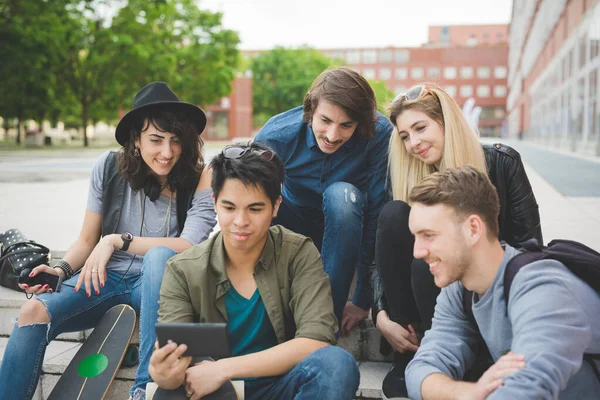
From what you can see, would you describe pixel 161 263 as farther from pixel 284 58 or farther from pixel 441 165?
pixel 284 58

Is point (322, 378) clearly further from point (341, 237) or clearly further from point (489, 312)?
point (341, 237)

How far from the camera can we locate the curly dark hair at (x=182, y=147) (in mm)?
3111

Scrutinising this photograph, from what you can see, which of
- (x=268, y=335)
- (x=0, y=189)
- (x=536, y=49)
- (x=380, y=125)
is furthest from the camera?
(x=536, y=49)

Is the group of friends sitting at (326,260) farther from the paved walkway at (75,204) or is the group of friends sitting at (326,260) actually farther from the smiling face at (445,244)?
the paved walkway at (75,204)

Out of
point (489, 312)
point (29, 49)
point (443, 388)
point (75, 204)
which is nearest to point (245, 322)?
point (443, 388)

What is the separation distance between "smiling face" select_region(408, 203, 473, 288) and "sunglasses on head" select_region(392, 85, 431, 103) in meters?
1.04

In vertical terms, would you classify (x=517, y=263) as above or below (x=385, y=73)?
below

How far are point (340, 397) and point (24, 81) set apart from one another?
1009 inches

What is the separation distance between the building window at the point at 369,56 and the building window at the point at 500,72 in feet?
62.1

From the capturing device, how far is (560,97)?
26609mm

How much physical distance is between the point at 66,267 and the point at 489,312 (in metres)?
2.13

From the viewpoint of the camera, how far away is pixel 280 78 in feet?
197

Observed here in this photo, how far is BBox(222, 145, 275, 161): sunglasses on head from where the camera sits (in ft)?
7.97

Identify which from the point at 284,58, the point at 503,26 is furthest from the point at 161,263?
the point at 503,26
